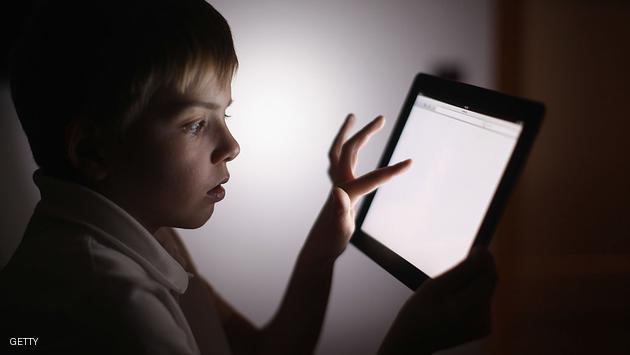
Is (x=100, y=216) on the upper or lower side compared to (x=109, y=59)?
lower

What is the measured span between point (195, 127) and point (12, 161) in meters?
0.40

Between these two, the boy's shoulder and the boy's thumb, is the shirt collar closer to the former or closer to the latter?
the boy's shoulder

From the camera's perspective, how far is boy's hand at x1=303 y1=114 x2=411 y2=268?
0.56 meters

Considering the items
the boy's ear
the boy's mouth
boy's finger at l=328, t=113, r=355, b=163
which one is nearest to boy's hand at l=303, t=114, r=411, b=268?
boy's finger at l=328, t=113, r=355, b=163

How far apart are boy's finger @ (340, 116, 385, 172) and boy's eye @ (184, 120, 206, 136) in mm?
215

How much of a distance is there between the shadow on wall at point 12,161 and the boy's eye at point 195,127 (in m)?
0.37

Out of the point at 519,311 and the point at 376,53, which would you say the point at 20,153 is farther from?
the point at 519,311

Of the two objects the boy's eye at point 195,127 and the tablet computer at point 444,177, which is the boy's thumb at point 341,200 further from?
the boy's eye at point 195,127

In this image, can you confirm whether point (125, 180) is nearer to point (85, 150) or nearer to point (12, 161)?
point (85, 150)

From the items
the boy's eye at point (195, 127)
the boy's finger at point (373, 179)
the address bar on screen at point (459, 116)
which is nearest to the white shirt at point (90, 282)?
the boy's eye at point (195, 127)

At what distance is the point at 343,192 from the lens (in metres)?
0.56

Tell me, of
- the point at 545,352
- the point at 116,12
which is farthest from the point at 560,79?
the point at 116,12

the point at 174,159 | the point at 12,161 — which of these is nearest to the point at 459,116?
the point at 174,159

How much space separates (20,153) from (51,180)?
301 millimetres
